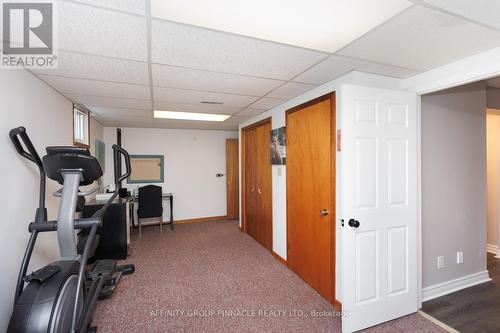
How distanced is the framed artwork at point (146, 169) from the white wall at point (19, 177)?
292cm

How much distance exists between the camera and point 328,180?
96.1 inches

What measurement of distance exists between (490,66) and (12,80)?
3.52m

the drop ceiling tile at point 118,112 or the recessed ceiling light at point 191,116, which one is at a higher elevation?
the recessed ceiling light at point 191,116

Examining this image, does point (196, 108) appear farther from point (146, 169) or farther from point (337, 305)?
point (337, 305)

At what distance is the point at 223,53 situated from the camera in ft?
5.77

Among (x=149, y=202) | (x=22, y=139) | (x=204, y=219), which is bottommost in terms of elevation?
(x=204, y=219)

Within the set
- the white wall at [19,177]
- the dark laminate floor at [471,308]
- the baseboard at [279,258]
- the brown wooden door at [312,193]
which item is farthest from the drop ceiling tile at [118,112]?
the dark laminate floor at [471,308]

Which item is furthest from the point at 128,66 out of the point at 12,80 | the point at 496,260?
the point at 496,260

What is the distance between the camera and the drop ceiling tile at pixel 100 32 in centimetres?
128

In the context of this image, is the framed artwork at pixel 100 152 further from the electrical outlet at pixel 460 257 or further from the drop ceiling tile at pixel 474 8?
the electrical outlet at pixel 460 257

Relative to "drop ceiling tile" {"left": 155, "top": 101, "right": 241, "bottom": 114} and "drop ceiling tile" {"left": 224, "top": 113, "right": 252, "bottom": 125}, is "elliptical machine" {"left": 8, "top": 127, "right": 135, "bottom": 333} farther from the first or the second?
"drop ceiling tile" {"left": 224, "top": 113, "right": 252, "bottom": 125}

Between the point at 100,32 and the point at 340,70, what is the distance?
1.84 metres

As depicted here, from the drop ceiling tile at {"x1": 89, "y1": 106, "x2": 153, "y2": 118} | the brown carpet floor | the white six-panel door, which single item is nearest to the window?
the drop ceiling tile at {"x1": 89, "y1": 106, "x2": 153, "y2": 118}

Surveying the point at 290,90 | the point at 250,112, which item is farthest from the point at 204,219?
the point at 290,90
